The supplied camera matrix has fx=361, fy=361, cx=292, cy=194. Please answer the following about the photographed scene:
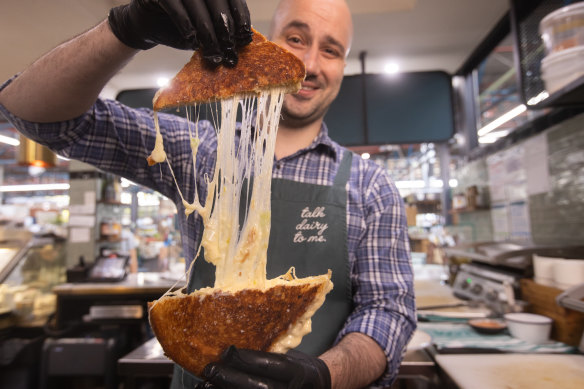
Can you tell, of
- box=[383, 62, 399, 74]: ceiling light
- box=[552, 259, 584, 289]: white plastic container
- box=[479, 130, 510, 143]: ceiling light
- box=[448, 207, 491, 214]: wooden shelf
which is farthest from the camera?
box=[383, 62, 399, 74]: ceiling light

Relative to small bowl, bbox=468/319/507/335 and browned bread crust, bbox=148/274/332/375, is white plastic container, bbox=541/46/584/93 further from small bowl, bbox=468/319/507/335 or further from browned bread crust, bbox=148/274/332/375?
browned bread crust, bbox=148/274/332/375

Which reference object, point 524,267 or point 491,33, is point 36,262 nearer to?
point 524,267

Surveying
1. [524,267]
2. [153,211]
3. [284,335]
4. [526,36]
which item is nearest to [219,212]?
[284,335]

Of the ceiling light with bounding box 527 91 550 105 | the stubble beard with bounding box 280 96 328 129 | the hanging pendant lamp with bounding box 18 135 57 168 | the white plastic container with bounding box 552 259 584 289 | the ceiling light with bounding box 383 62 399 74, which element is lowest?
the white plastic container with bounding box 552 259 584 289

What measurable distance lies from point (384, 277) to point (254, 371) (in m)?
0.71

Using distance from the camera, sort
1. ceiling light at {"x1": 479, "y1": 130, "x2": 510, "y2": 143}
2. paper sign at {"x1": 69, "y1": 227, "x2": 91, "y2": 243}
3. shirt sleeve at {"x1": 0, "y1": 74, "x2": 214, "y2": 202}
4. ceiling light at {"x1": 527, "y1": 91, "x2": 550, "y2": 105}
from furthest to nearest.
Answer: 1. paper sign at {"x1": 69, "y1": 227, "x2": 91, "y2": 243}
2. ceiling light at {"x1": 479, "y1": 130, "x2": 510, "y2": 143}
3. ceiling light at {"x1": 527, "y1": 91, "x2": 550, "y2": 105}
4. shirt sleeve at {"x1": 0, "y1": 74, "x2": 214, "y2": 202}

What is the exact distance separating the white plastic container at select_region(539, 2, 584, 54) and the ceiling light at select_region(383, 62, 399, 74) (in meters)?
2.64

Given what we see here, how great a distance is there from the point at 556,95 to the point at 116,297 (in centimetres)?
401

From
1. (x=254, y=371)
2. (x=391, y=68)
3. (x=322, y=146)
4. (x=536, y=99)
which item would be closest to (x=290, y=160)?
(x=322, y=146)

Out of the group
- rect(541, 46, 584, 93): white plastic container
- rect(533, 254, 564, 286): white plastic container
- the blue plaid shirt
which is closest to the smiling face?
the blue plaid shirt

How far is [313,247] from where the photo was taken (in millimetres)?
1308

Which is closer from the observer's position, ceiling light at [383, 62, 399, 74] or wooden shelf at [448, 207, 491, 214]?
wooden shelf at [448, 207, 491, 214]

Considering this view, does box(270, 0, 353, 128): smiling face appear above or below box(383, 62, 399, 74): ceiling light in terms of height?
below

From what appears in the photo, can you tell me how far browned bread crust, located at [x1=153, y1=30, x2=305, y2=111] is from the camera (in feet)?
2.84
